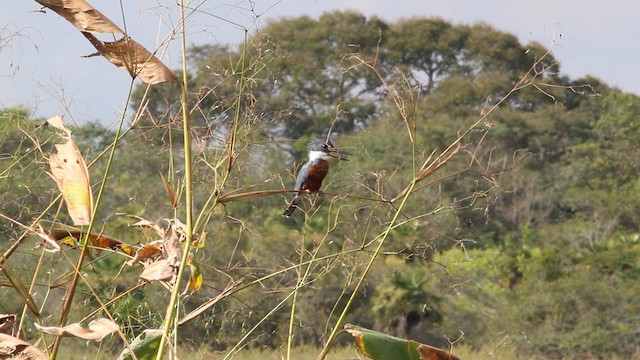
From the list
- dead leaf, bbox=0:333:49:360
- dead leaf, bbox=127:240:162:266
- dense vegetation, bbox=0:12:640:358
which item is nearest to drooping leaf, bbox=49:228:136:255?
dead leaf, bbox=127:240:162:266

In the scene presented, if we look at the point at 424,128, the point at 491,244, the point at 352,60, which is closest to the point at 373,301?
the point at 491,244

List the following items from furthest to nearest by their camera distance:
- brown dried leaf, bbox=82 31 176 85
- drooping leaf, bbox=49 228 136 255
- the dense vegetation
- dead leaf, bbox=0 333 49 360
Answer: the dense vegetation < drooping leaf, bbox=49 228 136 255 < brown dried leaf, bbox=82 31 176 85 < dead leaf, bbox=0 333 49 360

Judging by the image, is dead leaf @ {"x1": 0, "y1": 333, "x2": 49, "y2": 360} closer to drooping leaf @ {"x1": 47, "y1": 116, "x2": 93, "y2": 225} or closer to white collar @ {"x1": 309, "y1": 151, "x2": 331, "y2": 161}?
drooping leaf @ {"x1": 47, "y1": 116, "x2": 93, "y2": 225}

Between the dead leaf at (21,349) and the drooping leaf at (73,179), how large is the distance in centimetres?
21

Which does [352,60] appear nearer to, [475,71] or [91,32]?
[91,32]

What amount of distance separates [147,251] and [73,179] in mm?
169

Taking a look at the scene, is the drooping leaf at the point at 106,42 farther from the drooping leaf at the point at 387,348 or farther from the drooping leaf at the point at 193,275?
the drooping leaf at the point at 387,348

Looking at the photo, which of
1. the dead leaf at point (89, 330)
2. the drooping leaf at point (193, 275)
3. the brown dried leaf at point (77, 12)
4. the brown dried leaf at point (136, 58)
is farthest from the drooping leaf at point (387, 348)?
the brown dried leaf at point (77, 12)

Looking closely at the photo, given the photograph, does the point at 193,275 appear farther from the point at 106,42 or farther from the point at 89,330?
the point at 106,42

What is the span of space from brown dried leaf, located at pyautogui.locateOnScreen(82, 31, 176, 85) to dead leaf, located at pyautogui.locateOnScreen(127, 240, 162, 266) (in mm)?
266

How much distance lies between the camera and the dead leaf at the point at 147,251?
74.6 inches

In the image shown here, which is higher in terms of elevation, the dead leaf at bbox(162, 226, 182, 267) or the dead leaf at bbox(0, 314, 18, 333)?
the dead leaf at bbox(162, 226, 182, 267)

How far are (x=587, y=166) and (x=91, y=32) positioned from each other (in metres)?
23.4

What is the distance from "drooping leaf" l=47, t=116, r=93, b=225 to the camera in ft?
6.21
